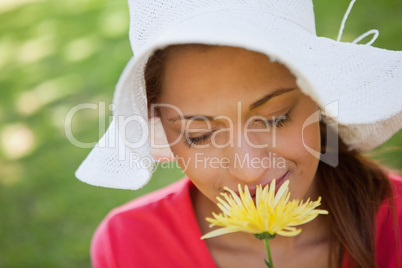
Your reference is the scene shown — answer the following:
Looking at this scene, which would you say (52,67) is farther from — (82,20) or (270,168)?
(270,168)

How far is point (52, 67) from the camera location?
5.11 metres

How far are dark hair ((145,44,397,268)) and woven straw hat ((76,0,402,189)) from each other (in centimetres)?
21

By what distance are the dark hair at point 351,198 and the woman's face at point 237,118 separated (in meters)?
0.15

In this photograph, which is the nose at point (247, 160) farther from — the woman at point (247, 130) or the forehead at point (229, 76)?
the forehead at point (229, 76)

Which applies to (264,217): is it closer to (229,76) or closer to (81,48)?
(229,76)

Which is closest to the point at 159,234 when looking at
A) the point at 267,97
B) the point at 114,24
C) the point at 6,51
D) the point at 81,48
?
the point at 267,97

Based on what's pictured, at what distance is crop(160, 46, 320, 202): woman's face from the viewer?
133cm

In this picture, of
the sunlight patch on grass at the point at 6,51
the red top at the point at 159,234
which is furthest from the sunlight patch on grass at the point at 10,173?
the red top at the point at 159,234

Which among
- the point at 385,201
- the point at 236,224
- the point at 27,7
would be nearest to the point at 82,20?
the point at 27,7

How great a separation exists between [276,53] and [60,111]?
11.7ft

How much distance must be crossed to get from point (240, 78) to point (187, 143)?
0.26 metres

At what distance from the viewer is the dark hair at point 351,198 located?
162cm

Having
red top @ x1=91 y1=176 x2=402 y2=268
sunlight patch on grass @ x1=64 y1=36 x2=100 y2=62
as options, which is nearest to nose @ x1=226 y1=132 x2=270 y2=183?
red top @ x1=91 y1=176 x2=402 y2=268

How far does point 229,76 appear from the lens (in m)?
1.33
